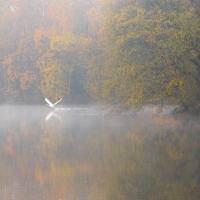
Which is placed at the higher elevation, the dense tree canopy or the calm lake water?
the dense tree canopy

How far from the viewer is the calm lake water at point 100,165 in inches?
444

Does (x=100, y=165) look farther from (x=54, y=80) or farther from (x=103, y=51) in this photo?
(x=54, y=80)

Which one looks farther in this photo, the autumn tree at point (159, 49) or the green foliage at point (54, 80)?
the green foliage at point (54, 80)

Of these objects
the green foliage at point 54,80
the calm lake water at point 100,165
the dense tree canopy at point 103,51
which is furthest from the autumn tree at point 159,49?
the green foliage at point 54,80

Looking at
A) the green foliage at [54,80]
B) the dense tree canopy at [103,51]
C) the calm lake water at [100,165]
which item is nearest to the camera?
the calm lake water at [100,165]

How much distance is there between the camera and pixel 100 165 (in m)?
14.7

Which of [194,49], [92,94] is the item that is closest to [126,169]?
[194,49]

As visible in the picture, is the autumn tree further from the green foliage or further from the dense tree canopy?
the green foliage

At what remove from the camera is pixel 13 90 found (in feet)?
187

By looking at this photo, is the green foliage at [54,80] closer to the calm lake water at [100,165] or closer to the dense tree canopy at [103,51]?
the dense tree canopy at [103,51]

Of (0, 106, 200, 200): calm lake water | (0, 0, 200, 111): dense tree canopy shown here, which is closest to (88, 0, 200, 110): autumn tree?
(0, 0, 200, 111): dense tree canopy

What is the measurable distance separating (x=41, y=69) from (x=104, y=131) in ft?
96.2

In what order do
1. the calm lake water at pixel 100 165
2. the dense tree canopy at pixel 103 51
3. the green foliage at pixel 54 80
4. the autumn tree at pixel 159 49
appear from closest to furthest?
the calm lake water at pixel 100 165
the autumn tree at pixel 159 49
the dense tree canopy at pixel 103 51
the green foliage at pixel 54 80

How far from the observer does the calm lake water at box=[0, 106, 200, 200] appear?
11273 millimetres
